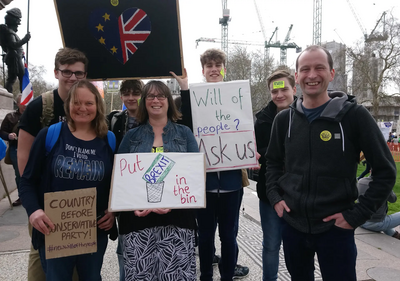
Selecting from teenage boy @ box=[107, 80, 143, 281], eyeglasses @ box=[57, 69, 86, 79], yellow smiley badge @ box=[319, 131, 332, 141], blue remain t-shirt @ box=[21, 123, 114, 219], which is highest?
eyeglasses @ box=[57, 69, 86, 79]

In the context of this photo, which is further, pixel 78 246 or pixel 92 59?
pixel 92 59

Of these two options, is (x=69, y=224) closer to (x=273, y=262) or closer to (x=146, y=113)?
(x=146, y=113)

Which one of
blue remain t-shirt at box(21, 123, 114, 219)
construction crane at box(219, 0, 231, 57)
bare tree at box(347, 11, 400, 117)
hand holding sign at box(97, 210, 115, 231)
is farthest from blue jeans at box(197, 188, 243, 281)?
construction crane at box(219, 0, 231, 57)

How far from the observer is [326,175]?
73.4 inches

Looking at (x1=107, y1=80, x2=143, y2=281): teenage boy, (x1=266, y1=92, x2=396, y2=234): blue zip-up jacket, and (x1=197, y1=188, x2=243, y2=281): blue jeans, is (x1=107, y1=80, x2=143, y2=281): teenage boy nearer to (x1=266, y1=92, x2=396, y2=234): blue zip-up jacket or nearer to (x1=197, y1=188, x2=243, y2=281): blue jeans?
(x1=197, y1=188, x2=243, y2=281): blue jeans

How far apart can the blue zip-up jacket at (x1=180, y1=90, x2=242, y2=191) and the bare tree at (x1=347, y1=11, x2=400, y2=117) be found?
36534mm

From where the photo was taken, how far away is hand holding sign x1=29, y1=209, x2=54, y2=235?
1.85 metres

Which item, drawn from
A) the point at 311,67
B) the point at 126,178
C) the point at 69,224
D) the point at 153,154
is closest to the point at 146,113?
the point at 153,154

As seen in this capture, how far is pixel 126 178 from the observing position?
2.02 meters

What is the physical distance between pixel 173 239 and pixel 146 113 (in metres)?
1.04

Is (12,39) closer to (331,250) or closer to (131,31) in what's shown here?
(131,31)

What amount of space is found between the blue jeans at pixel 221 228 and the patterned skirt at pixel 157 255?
71 cm

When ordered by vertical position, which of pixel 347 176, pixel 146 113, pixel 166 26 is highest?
pixel 166 26

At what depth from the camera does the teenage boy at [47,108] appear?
7.05 ft
